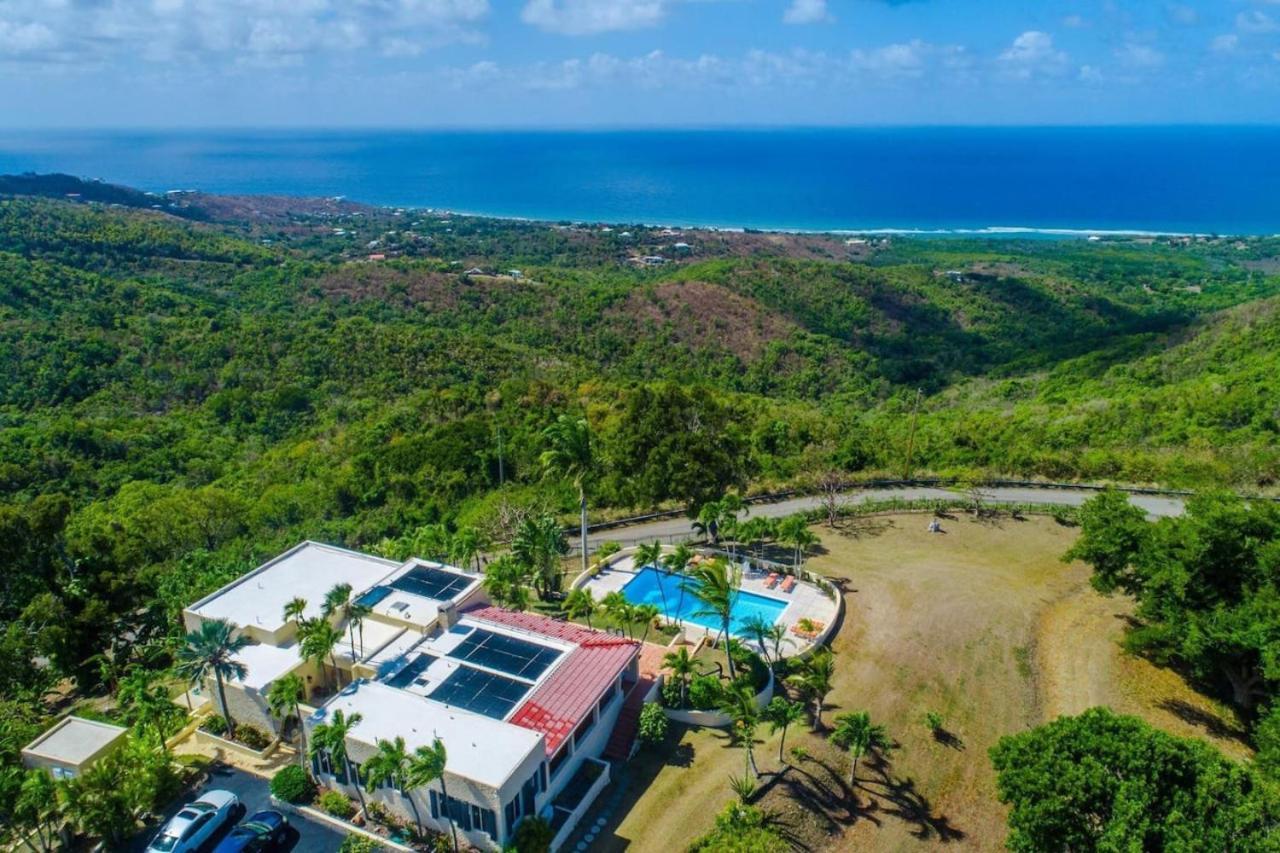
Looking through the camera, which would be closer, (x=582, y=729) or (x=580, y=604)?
(x=582, y=729)

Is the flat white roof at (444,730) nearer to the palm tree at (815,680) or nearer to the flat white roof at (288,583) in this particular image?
the flat white roof at (288,583)

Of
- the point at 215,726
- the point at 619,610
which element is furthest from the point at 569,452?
the point at 215,726

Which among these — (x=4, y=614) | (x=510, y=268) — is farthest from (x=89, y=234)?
(x=4, y=614)

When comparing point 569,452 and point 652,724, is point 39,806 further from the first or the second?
point 569,452

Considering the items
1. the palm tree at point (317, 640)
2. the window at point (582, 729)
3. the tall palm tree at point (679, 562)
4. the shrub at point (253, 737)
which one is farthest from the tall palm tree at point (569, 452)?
the shrub at point (253, 737)

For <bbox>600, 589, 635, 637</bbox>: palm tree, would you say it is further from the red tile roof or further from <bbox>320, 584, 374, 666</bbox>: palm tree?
<bbox>320, 584, 374, 666</bbox>: palm tree

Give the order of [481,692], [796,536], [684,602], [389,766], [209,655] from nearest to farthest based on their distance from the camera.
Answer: [389,766], [209,655], [481,692], [684,602], [796,536]

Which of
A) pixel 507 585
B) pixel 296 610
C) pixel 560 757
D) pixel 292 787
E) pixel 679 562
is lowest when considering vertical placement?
pixel 292 787
